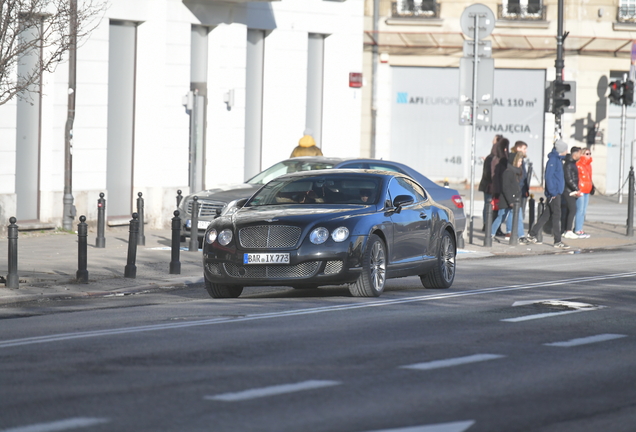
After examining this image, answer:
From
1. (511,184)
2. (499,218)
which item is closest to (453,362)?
(511,184)

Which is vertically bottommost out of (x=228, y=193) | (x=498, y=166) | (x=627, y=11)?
(x=228, y=193)

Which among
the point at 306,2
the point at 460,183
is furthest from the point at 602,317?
the point at 460,183

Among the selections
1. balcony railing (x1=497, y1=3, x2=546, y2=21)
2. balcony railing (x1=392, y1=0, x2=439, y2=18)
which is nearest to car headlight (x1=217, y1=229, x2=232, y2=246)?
balcony railing (x1=392, y1=0, x2=439, y2=18)

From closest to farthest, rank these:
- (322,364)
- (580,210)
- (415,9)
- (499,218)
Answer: (322,364) < (499,218) < (580,210) < (415,9)

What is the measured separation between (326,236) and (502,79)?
90.9ft


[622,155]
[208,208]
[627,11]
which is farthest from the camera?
[627,11]

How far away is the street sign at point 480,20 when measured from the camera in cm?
2181

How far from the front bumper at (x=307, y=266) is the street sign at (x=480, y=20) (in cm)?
1045

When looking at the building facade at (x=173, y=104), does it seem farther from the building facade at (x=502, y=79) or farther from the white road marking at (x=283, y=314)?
the building facade at (x=502, y=79)

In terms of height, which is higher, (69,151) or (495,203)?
(69,151)

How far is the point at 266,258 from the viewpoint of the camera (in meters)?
12.2

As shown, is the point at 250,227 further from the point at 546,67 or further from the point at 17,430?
the point at 546,67

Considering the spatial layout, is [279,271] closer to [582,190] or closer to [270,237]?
[270,237]

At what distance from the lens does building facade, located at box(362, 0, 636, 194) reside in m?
38.4
